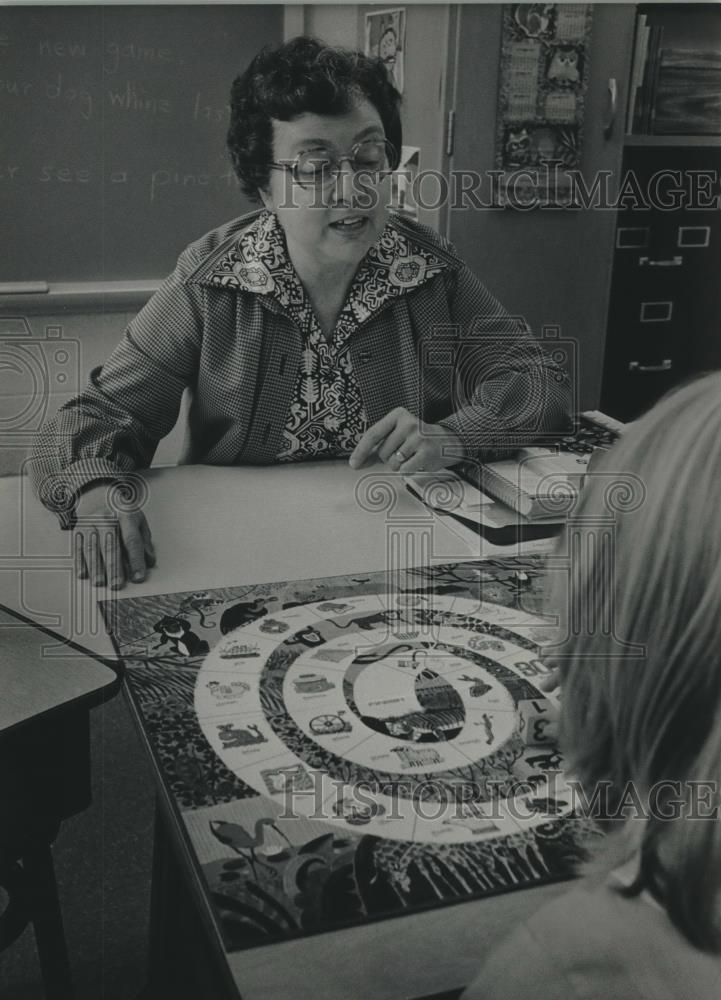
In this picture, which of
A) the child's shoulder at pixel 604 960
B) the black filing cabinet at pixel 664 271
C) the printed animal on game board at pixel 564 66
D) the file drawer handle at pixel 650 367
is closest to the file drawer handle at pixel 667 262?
the black filing cabinet at pixel 664 271

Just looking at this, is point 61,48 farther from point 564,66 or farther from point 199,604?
point 199,604

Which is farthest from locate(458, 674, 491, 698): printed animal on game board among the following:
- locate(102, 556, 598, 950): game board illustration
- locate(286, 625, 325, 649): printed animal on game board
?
locate(286, 625, 325, 649): printed animal on game board

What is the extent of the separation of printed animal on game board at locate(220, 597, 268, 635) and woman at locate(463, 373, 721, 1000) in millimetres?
381

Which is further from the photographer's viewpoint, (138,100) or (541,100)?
(138,100)

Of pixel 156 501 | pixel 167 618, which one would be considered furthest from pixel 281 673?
pixel 156 501

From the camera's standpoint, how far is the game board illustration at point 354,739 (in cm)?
59

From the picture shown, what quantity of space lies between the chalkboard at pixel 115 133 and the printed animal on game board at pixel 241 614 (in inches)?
29.3

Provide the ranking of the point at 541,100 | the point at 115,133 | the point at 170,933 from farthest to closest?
the point at 115,133
the point at 541,100
the point at 170,933

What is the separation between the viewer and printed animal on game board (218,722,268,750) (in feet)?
2.32

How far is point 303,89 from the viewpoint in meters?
1.26

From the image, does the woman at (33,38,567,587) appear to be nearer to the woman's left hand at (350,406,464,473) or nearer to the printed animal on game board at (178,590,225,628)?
the woman's left hand at (350,406,464,473)

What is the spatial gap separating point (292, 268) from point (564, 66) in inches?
17.6

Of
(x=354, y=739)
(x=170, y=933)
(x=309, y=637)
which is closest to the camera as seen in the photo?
(x=354, y=739)

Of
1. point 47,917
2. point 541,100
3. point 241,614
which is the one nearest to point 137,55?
point 541,100
